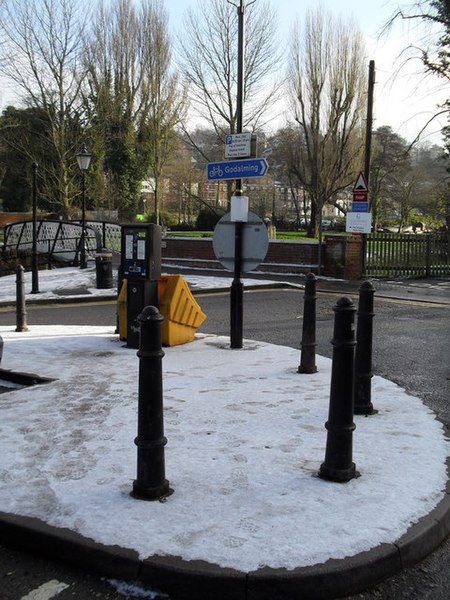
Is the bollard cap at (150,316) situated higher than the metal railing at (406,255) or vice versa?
the metal railing at (406,255)

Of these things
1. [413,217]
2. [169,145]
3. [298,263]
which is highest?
[169,145]

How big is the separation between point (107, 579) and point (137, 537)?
222mm

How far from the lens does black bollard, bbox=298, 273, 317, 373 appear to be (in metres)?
6.15

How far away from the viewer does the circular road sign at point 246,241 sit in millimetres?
7547

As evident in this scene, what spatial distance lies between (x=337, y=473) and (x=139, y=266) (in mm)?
4385

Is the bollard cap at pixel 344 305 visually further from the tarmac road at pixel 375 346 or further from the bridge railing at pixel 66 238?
the bridge railing at pixel 66 238

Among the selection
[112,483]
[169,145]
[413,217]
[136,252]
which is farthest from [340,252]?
[413,217]

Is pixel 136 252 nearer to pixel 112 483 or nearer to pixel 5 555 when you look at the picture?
pixel 112 483

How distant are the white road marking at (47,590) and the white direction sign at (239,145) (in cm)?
603

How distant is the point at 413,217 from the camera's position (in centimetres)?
5475

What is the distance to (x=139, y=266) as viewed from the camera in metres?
7.16

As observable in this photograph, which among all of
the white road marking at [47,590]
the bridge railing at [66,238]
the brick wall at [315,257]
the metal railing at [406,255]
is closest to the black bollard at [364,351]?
the white road marking at [47,590]

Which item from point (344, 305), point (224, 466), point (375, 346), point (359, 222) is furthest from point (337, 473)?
point (359, 222)

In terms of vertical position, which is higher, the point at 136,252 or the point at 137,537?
the point at 136,252
